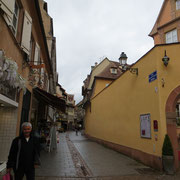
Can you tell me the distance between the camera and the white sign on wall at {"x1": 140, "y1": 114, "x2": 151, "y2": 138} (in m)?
7.41

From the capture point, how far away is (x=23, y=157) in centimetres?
363

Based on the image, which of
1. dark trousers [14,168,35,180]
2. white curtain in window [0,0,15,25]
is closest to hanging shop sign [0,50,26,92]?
white curtain in window [0,0,15,25]

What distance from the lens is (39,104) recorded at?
1391cm

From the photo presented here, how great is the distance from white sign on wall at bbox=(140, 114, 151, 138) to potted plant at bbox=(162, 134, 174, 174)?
1002 millimetres

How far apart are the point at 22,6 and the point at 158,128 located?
7030 millimetres

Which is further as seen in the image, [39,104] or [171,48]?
[39,104]

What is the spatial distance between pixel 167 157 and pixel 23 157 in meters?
4.96

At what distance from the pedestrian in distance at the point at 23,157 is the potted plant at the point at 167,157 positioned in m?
4.64

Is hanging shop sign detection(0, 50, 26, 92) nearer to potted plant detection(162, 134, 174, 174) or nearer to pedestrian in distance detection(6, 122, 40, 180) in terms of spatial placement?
pedestrian in distance detection(6, 122, 40, 180)

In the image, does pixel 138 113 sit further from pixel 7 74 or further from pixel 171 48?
pixel 7 74

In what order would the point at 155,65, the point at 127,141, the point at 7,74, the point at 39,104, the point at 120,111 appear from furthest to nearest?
the point at 39,104 → the point at 120,111 → the point at 127,141 → the point at 155,65 → the point at 7,74

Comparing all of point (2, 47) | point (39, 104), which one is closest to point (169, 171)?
point (2, 47)

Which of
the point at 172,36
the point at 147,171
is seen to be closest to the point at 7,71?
the point at 147,171

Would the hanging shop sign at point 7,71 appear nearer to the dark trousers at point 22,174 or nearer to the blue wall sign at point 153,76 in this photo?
the dark trousers at point 22,174
